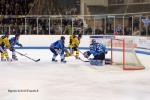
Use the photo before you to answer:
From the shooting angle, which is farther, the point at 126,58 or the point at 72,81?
the point at 126,58

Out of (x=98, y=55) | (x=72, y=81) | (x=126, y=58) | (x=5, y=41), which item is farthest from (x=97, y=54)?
(x=72, y=81)

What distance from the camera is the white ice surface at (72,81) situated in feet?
19.1

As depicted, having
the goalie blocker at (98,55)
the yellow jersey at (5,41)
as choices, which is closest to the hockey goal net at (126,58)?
the goalie blocker at (98,55)

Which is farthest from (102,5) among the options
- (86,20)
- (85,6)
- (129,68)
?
(129,68)

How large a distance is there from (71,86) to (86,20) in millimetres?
10376

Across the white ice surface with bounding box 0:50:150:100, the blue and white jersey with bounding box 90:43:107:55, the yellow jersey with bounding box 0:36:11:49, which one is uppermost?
the yellow jersey with bounding box 0:36:11:49

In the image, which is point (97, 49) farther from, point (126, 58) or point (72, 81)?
point (72, 81)

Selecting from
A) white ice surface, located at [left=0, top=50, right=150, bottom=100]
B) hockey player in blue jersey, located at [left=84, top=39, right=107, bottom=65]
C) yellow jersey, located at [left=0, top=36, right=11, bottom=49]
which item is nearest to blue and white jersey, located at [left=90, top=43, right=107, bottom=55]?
hockey player in blue jersey, located at [left=84, top=39, right=107, bottom=65]

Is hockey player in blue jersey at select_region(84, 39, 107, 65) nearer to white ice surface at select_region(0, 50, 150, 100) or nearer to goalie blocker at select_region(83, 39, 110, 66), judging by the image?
goalie blocker at select_region(83, 39, 110, 66)

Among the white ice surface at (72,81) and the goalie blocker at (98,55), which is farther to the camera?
the goalie blocker at (98,55)

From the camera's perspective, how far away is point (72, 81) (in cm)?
721

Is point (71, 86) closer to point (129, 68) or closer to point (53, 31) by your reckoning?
point (129, 68)

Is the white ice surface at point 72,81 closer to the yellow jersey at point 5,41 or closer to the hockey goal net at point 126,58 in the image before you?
the hockey goal net at point 126,58

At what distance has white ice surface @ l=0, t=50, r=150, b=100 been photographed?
5809mm
